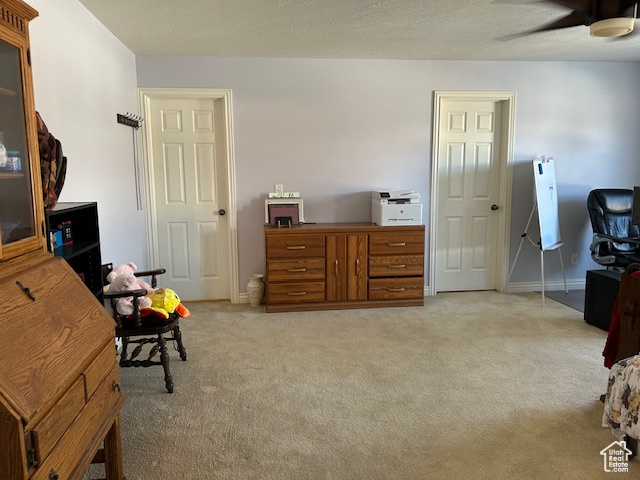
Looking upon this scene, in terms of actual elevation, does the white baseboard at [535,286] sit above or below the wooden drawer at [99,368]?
below

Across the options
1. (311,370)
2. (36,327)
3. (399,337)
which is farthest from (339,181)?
(36,327)

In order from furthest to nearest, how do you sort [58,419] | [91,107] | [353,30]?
[353,30] → [91,107] → [58,419]

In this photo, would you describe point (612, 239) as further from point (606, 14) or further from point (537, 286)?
point (606, 14)

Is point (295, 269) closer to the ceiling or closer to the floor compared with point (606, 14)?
closer to the floor

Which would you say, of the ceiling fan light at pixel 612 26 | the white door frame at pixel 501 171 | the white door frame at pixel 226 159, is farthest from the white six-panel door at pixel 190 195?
the ceiling fan light at pixel 612 26

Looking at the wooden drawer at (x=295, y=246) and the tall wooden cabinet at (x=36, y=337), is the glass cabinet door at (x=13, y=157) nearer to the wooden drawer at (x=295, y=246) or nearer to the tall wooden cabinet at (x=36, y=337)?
the tall wooden cabinet at (x=36, y=337)

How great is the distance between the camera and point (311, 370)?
10.1 feet

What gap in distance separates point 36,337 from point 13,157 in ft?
2.04

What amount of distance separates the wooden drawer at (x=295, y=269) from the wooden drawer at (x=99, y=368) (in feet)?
7.88

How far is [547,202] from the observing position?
4.52 m

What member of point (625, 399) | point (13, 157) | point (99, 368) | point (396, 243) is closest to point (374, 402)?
point (625, 399)

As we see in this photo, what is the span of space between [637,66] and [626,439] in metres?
4.25

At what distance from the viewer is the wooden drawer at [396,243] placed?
4.35 metres

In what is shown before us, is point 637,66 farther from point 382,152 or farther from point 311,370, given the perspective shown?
point 311,370
